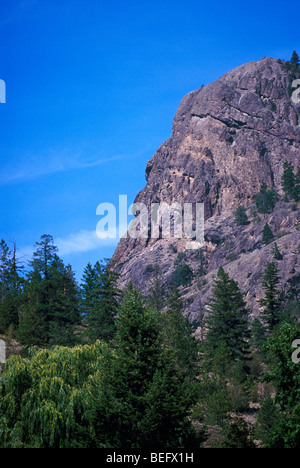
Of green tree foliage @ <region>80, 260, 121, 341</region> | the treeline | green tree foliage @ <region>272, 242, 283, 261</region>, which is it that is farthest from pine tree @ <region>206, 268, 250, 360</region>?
green tree foliage @ <region>272, 242, 283, 261</region>

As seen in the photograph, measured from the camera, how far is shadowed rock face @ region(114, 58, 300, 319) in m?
134

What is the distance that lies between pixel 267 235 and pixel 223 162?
46446mm

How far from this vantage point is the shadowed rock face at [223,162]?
134 metres

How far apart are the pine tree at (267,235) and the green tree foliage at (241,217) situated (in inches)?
830

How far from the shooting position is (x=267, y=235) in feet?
366

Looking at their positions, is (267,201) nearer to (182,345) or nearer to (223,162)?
(223,162)

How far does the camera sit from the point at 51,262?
60.5m

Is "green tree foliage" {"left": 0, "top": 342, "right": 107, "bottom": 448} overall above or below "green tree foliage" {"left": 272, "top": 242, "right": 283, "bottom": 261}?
below

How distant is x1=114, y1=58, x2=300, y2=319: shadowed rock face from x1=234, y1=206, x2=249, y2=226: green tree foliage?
1.23 metres

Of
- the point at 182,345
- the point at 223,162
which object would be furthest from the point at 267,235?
the point at 182,345

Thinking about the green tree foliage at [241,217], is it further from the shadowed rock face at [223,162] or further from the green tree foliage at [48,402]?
the green tree foliage at [48,402]

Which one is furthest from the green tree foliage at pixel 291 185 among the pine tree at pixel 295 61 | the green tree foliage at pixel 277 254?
the pine tree at pixel 295 61

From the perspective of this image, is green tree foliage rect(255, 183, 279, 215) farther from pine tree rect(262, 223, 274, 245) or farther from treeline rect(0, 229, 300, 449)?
treeline rect(0, 229, 300, 449)

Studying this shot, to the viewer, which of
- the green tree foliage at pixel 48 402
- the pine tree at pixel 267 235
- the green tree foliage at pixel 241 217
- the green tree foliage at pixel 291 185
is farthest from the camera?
the green tree foliage at pixel 241 217
